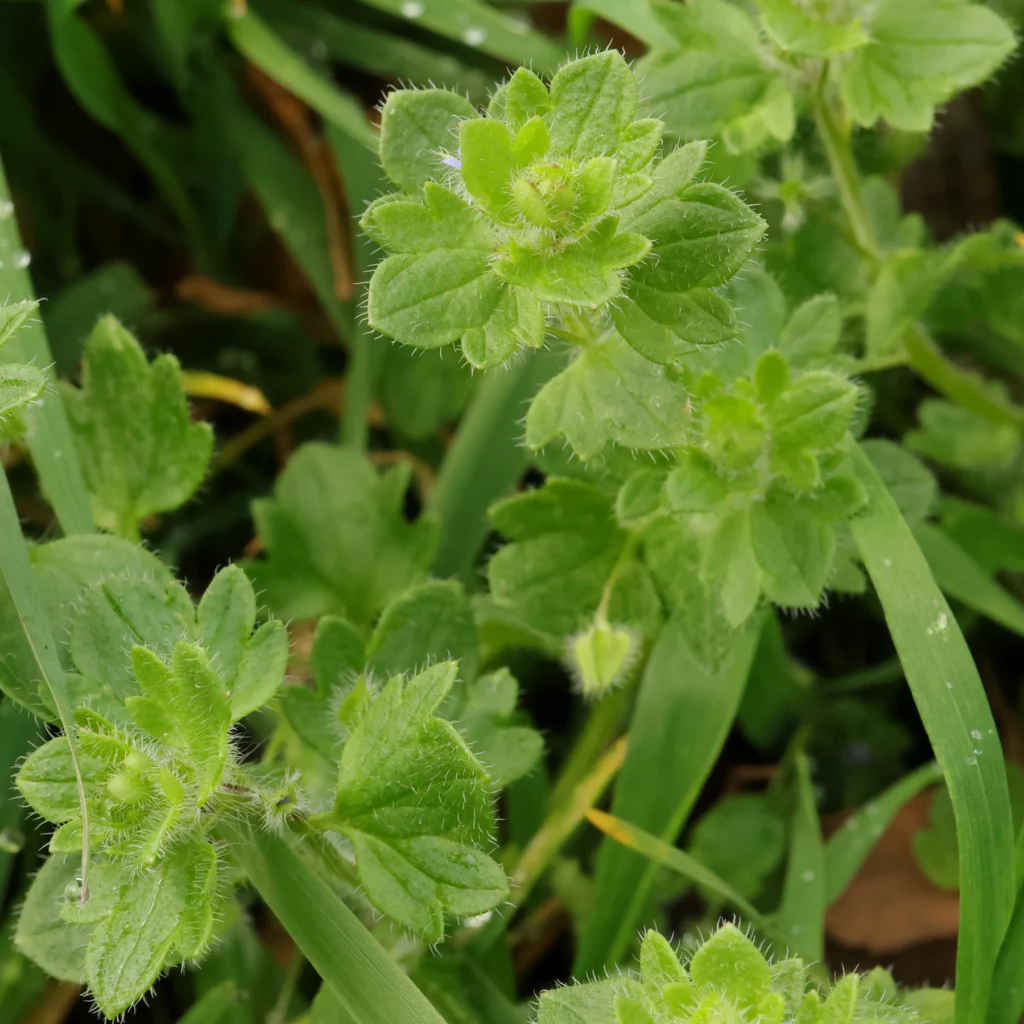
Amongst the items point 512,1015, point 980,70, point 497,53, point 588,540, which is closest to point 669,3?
point 980,70

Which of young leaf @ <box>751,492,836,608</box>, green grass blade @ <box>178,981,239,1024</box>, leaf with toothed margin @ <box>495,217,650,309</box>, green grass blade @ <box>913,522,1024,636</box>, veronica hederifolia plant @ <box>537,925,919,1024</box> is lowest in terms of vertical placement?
green grass blade @ <box>178,981,239,1024</box>

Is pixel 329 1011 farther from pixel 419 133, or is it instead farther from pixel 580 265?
pixel 419 133

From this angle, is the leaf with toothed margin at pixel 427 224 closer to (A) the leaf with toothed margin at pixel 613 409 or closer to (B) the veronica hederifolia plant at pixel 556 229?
(B) the veronica hederifolia plant at pixel 556 229

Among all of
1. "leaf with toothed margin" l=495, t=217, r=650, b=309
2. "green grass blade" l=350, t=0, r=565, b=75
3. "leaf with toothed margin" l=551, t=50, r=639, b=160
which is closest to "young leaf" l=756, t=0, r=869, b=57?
"leaf with toothed margin" l=551, t=50, r=639, b=160

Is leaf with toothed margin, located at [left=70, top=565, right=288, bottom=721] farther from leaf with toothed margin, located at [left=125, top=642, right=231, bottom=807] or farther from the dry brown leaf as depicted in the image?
the dry brown leaf

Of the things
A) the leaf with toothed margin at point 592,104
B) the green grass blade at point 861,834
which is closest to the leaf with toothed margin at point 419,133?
the leaf with toothed margin at point 592,104

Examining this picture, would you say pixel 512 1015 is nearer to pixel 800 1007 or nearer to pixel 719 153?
pixel 800 1007

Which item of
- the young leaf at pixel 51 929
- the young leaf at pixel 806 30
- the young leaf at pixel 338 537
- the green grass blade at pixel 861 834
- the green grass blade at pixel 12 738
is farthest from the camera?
the young leaf at pixel 338 537
